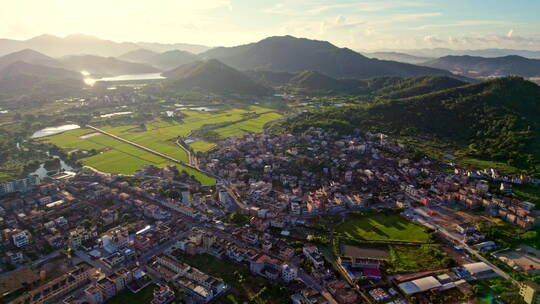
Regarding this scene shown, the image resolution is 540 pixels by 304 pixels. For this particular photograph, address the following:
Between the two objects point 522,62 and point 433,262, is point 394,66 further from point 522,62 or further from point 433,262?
point 433,262

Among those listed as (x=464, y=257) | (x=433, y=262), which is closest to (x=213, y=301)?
(x=433, y=262)

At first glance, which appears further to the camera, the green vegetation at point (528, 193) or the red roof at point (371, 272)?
the green vegetation at point (528, 193)

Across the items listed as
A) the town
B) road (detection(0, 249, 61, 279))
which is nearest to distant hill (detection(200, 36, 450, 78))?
the town

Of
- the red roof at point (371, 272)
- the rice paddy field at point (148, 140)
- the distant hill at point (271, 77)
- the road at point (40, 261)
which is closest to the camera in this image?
the red roof at point (371, 272)

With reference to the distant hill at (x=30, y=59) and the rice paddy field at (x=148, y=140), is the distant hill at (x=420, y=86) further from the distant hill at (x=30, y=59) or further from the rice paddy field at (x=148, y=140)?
the distant hill at (x=30, y=59)

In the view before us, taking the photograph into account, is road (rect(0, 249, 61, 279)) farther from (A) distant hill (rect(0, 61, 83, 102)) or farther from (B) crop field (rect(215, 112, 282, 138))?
(A) distant hill (rect(0, 61, 83, 102))

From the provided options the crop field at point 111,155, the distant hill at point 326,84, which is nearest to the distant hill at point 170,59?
the distant hill at point 326,84

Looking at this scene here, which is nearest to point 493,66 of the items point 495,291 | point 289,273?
point 495,291
